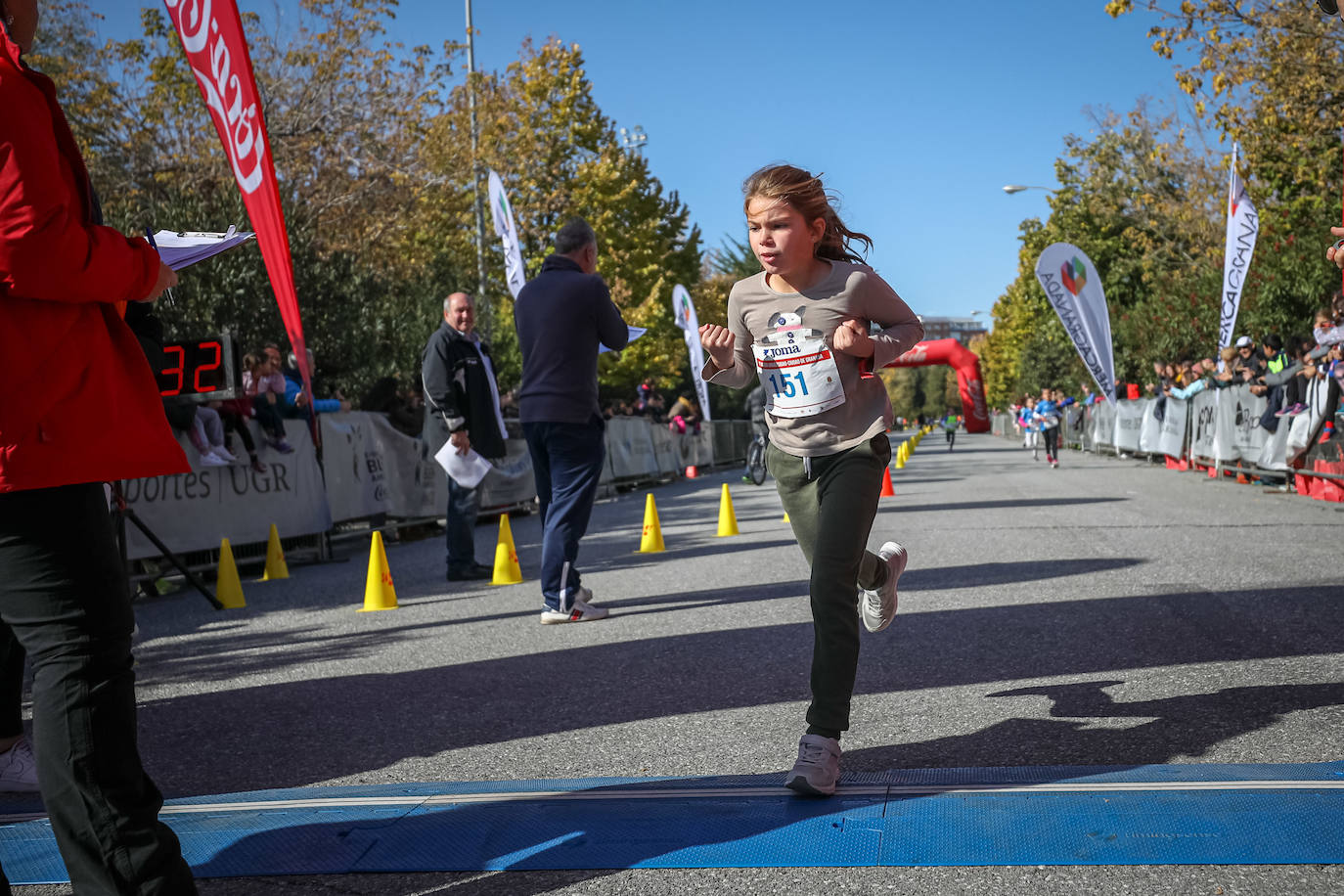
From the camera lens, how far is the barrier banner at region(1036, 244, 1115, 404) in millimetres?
22781

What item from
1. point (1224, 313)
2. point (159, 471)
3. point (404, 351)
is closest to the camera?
Answer: point (159, 471)

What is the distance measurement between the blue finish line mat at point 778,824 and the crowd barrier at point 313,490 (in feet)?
21.7

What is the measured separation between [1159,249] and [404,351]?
25.6 m

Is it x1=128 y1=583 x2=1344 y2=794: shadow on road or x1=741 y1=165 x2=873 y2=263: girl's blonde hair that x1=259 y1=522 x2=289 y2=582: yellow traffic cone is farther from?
x1=741 y1=165 x2=873 y2=263: girl's blonde hair

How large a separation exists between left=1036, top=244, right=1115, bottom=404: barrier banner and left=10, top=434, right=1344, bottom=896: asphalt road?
13.2 m

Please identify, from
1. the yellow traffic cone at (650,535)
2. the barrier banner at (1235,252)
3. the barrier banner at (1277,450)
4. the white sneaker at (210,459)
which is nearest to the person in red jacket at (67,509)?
the white sneaker at (210,459)

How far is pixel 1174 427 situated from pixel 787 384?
21.3m

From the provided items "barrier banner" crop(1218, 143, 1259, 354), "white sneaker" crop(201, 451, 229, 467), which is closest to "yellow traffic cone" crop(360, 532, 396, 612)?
"white sneaker" crop(201, 451, 229, 467)

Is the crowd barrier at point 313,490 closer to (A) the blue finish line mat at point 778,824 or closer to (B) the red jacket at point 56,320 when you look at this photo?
(A) the blue finish line mat at point 778,824

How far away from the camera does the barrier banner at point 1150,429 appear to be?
25.8 m

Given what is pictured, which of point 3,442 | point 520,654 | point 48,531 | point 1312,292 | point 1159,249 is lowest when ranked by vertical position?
point 520,654

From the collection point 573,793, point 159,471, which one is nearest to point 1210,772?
point 573,793

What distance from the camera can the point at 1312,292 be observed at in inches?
1021

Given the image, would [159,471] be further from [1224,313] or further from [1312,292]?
[1312,292]
